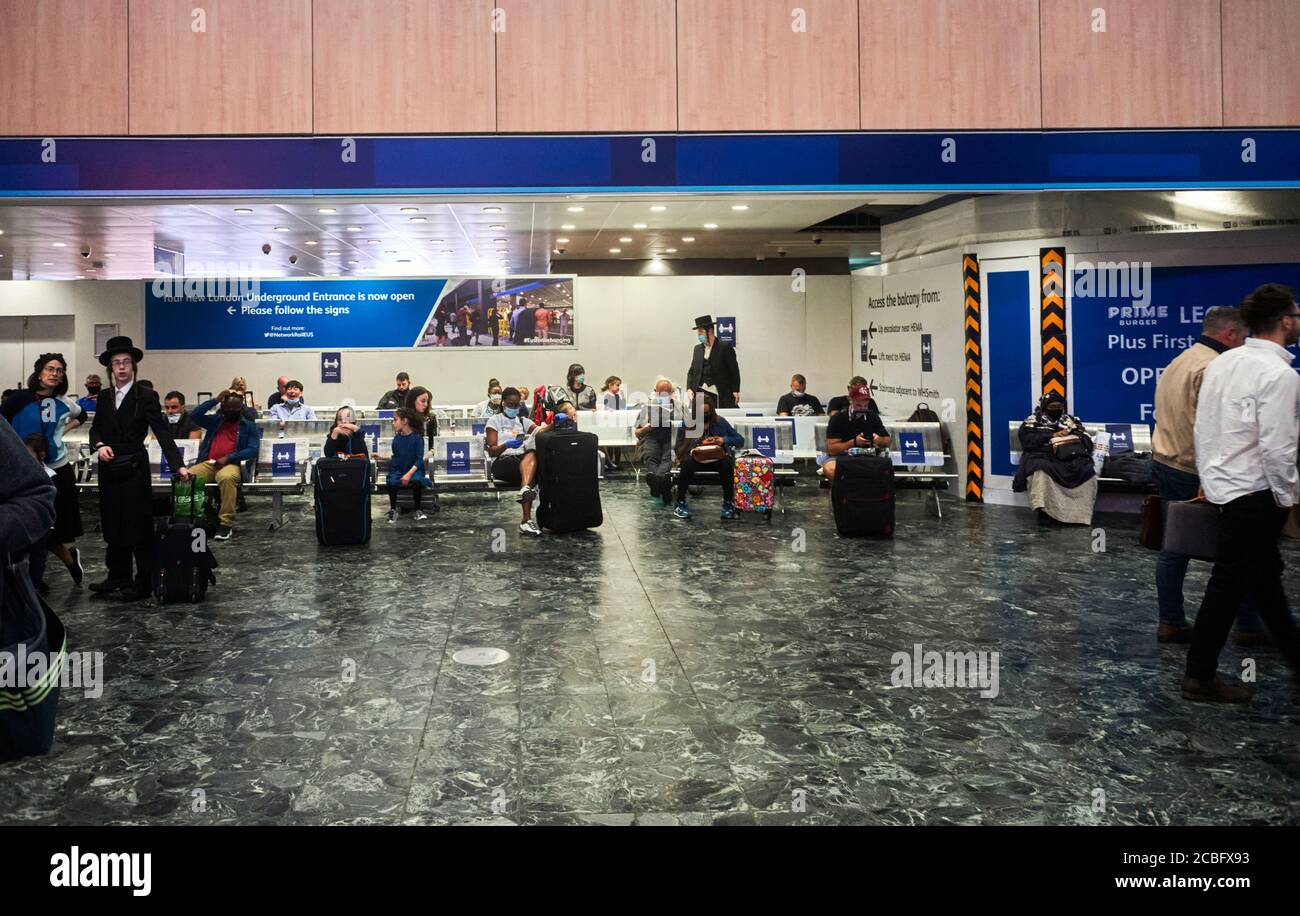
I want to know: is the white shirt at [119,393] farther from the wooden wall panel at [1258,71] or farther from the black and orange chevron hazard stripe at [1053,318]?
the black and orange chevron hazard stripe at [1053,318]

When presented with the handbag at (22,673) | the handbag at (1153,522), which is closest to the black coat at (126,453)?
the handbag at (22,673)

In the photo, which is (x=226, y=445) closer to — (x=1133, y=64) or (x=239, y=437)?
(x=239, y=437)

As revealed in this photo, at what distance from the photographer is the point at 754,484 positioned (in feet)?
34.1

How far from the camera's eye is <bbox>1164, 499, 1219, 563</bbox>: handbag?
4848 millimetres

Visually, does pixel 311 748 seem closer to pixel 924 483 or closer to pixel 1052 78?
pixel 1052 78

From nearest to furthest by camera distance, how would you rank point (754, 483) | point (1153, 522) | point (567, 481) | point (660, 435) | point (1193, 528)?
point (1193, 528)
point (1153, 522)
point (567, 481)
point (754, 483)
point (660, 435)

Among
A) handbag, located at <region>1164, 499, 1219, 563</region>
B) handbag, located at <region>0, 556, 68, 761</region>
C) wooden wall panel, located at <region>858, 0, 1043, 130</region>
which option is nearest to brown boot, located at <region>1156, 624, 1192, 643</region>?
handbag, located at <region>1164, 499, 1219, 563</region>

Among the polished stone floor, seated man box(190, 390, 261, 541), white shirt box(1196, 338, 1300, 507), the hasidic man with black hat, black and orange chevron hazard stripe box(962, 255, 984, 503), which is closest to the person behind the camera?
the polished stone floor

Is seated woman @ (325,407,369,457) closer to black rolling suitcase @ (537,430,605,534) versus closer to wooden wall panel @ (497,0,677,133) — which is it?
black rolling suitcase @ (537,430,605,534)

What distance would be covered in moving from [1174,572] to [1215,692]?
998 millimetres

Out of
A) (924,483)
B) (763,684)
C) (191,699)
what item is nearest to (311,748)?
(191,699)

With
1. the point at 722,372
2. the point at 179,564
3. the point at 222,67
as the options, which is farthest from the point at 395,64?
the point at 722,372

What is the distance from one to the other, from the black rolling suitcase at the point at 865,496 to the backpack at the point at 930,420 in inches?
116

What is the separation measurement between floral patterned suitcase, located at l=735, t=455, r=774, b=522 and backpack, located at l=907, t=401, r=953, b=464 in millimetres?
2590
